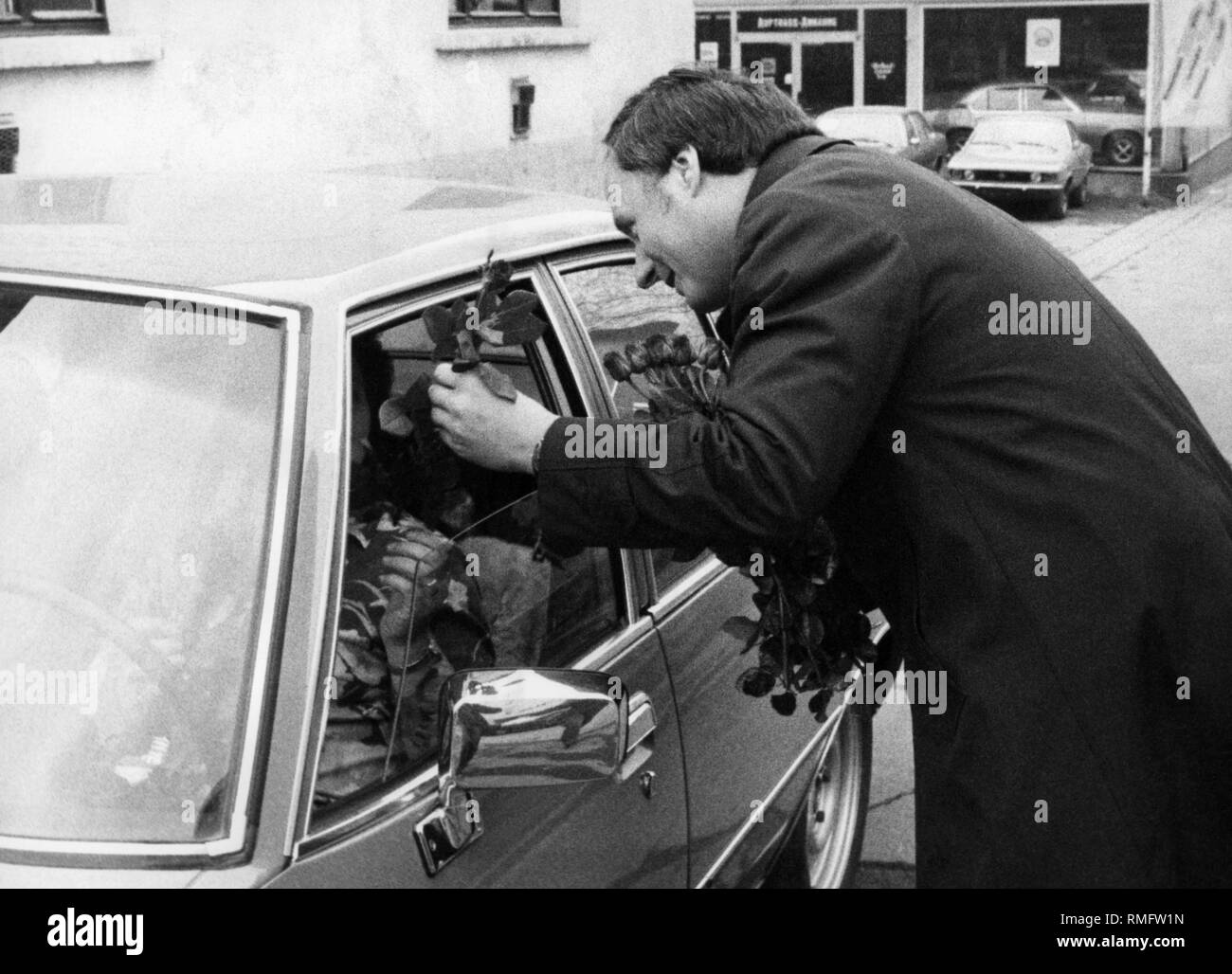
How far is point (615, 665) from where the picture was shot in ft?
8.64

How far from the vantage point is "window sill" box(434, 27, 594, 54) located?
11.1 m

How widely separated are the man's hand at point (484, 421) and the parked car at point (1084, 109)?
2709cm

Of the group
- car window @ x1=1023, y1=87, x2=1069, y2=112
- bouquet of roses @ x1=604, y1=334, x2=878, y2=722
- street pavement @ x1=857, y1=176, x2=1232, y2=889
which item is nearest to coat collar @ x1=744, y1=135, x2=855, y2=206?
bouquet of roses @ x1=604, y1=334, x2=878, y2=722

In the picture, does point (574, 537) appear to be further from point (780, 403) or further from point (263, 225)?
point (263, 225)

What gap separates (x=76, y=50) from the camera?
26.5 feet

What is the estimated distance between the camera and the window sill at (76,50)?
7770mm

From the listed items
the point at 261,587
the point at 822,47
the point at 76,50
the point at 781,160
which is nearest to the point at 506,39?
the point at 76,50

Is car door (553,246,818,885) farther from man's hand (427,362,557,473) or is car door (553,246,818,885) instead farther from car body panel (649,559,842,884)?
man's hand (427,362,557,473)

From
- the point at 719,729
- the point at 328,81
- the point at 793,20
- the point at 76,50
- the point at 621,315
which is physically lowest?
the point at 719,729

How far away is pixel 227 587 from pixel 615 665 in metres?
0.77

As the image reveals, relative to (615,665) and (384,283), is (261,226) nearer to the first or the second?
(384,283)

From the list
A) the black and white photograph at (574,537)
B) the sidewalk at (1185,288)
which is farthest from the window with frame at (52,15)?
the sidewalk at (1185,288)

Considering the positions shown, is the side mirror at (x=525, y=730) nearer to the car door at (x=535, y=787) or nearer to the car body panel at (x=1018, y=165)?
the car door at (x=535, y=787)

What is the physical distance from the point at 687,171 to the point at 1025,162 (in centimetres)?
2274
